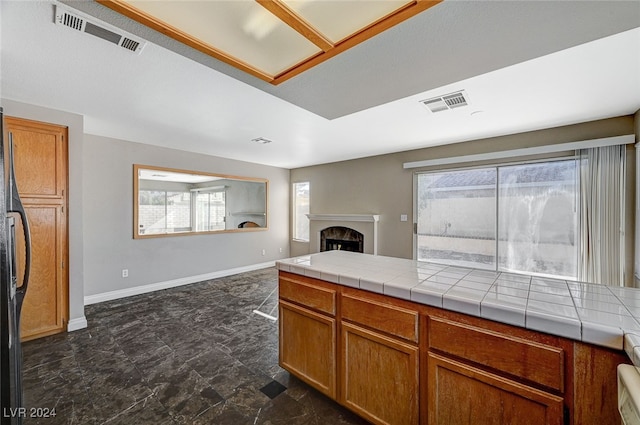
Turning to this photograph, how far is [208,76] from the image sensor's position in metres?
2.18

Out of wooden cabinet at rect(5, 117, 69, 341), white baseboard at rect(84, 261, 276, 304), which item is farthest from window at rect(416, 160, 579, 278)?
wooden cabinet at rect(5, 117, 69, 341)

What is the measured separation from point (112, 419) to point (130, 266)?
3.06m

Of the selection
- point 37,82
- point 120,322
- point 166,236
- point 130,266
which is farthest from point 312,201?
point 37,82

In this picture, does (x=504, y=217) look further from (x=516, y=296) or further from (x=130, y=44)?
(x=130, y=44)

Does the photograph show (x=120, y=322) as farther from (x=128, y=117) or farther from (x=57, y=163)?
(x=128, y=117)

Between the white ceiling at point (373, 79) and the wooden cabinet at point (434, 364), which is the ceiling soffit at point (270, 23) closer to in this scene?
the white ceiling at point (373, 79)

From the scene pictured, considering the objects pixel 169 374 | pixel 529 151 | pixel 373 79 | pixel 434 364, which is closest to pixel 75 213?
pixel 169 374

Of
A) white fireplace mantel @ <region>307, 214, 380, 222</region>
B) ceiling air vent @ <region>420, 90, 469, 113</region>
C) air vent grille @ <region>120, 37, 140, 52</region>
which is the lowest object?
white fireplace mantel @ <region>307, 214, 380, 222</region>

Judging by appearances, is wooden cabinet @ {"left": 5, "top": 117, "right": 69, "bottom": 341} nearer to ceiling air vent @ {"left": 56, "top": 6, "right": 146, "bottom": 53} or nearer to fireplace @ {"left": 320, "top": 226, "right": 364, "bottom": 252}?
ceiling air vent @ {"left": 56, "top": 6, "right": 146, "bottom": 53}

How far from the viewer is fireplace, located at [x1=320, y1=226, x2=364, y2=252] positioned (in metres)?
5.53

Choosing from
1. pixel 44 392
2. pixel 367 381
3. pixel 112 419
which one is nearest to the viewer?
pixel 367 381

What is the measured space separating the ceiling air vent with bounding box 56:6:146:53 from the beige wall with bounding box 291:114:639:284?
4.18m

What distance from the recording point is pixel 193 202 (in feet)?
16.6

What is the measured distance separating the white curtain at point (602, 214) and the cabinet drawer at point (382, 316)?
3.31m
